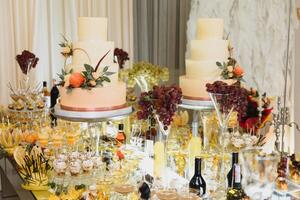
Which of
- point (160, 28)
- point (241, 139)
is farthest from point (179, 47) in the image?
point (241, 139)

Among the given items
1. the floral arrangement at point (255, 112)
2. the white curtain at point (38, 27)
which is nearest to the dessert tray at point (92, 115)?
the floral arrangement at point (255, 112)

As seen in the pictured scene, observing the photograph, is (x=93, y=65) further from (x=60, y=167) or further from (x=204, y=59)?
(x=204, y=59)

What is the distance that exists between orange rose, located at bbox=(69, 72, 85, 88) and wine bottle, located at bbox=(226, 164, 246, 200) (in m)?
0.81

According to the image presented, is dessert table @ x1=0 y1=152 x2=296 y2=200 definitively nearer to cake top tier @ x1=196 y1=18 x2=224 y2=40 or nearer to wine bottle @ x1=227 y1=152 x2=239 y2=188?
wine bottle @ x1=227 y1=152 x2=239 y2=188

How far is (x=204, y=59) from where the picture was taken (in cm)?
237

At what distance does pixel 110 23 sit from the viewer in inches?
147

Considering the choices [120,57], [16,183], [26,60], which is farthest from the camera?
[26,60]

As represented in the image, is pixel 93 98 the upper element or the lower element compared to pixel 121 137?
upper

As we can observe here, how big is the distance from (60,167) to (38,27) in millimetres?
2294

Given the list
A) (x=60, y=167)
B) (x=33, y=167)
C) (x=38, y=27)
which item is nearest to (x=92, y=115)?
(x=60, y=167)

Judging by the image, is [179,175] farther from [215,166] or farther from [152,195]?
[152,195]

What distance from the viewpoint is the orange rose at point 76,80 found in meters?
1.95

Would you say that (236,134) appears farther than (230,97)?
Yes

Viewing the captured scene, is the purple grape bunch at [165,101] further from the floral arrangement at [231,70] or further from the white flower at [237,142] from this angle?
the floral arrangement at [231,70]
